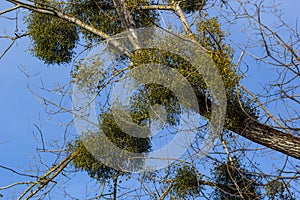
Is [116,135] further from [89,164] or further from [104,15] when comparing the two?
[104,15]

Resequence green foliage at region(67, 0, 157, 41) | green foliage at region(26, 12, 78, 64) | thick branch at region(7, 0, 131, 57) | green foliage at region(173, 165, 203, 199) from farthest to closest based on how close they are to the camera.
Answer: green foliage at region(26, 12, 78, 64)
green foliage at region(67, 0, 157, 41)
thick branch at region(7, 0, 131, 57)
green foliage at region(173, 165, 203, 199)

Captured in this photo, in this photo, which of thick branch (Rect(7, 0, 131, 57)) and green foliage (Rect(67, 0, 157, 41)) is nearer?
thick branch (Rect(7, 0, 131, 57))

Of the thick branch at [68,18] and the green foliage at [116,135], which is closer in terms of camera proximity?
the green foliage at [116,135]

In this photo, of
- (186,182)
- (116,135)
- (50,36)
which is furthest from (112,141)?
(50,36)

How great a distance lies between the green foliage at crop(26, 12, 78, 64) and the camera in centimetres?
596

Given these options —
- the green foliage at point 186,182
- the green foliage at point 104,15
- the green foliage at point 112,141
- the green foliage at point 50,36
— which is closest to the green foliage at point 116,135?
the green foliage at point 112,141

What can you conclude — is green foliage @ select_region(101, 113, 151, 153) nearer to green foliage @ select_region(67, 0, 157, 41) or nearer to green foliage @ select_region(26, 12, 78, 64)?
green foliage @ select_region(67, 0, 157, 41)

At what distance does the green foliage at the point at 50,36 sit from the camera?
5.96 meters

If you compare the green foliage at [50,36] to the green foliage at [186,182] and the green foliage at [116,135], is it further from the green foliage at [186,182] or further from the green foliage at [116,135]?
the green foliage at [186,182]

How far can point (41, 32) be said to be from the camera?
5969mm

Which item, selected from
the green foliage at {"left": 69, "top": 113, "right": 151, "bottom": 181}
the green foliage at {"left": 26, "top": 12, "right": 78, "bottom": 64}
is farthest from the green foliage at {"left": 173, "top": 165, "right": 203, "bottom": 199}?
the green foliage at {"left": 26, "top": 12, "right": 78, "bottom": 64}

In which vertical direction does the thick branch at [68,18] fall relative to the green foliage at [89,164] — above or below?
above

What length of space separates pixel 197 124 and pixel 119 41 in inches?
44.9

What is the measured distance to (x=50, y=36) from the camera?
5.96m
